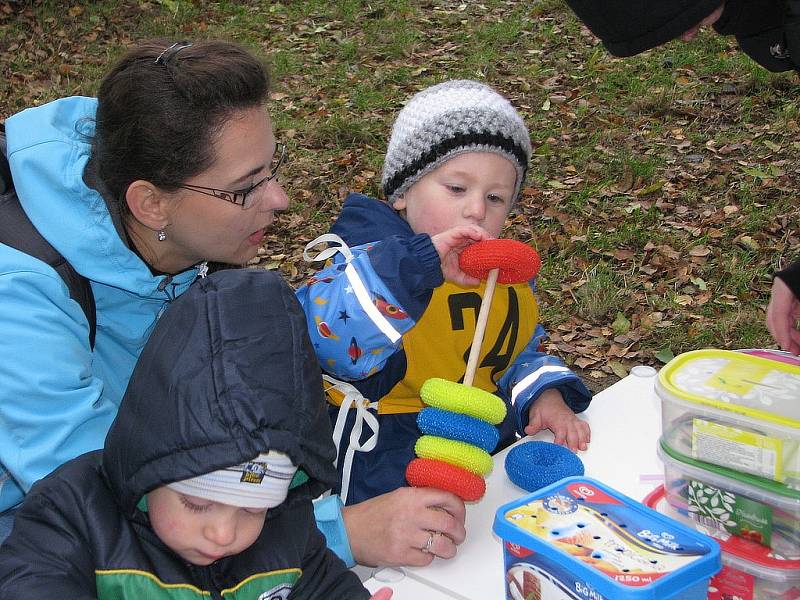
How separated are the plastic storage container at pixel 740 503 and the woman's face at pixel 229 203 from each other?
48.1 inches

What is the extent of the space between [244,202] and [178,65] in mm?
362

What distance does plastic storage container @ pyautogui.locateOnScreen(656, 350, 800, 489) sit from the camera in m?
1.37

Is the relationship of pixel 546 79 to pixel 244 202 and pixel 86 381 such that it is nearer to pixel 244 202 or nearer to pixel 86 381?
pixel 244 202

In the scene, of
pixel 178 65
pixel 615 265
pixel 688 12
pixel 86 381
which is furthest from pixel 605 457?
pixel 615 265

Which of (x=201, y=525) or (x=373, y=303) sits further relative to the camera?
(x=373, y=303)

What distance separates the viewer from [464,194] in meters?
2.35

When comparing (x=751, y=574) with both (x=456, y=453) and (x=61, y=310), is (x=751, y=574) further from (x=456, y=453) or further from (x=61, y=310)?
(x=61, y=310)

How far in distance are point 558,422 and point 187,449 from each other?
3.32 ft

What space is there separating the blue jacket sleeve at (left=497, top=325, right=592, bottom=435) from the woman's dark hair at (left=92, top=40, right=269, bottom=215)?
3.12 ft

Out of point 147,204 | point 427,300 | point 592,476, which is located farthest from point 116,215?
point 592,476

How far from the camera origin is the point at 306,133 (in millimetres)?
7094

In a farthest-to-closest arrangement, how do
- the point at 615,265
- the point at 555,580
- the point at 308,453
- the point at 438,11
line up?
the point at 438,11
the point at 615,265
the point at 308,453
the point at 555,580

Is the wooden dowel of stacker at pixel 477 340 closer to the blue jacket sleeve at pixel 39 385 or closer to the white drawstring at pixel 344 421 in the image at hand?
the white drawstring at pixel 344 421

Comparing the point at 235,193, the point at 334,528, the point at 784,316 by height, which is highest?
the point at 235,193
